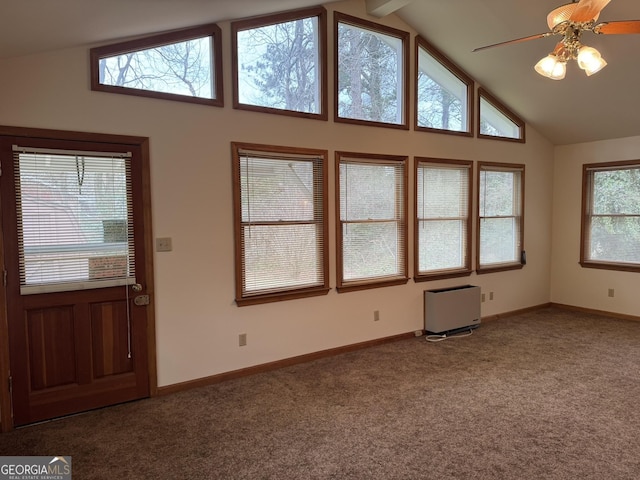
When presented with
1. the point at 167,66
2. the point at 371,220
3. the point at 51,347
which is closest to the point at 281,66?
the point at 167,66

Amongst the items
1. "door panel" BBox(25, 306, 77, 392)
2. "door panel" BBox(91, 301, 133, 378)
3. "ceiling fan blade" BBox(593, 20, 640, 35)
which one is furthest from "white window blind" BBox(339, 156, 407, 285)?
"door panel" BBox(25, 306, 77, 392)

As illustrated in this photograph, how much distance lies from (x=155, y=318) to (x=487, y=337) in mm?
3697

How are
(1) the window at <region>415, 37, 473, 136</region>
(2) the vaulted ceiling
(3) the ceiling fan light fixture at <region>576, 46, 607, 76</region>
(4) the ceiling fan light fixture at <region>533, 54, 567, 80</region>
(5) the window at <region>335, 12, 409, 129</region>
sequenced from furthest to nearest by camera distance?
(1) the window at <region>415, 37, 473, 136</region>, (5) the window at <region>335, 12, 409, 129</region>, (4) the ceiling fan light fixture at <region>533, 54, 567, 80</region>, (3) the ceiling fan light fixture at <region>576, 46, 607, 76</region>, (2) the vaulted ceiling

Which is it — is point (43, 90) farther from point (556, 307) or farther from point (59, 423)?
point (556, 307)

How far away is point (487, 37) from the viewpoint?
14.8ft

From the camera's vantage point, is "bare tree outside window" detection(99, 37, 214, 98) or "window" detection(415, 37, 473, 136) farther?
"window" detection(415, 37, 473, 136)

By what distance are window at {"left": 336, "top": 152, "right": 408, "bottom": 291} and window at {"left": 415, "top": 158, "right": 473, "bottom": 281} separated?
0.90 feet

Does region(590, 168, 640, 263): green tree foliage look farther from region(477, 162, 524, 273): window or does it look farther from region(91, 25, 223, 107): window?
region(91, 25, 223, 107): window

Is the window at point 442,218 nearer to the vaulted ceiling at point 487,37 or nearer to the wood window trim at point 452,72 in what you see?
the wood window trim at point 452,72

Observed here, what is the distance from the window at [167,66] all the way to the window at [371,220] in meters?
1.46

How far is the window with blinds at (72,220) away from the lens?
2.91 m

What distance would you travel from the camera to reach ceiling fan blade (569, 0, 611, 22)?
7.36 ft

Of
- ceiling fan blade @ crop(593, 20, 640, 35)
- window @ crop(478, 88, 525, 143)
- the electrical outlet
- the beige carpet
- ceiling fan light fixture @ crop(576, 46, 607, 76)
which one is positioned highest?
window @ crop(478, 88, 525, 143)

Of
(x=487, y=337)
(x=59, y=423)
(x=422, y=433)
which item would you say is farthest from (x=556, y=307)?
(x=59, y=423)
